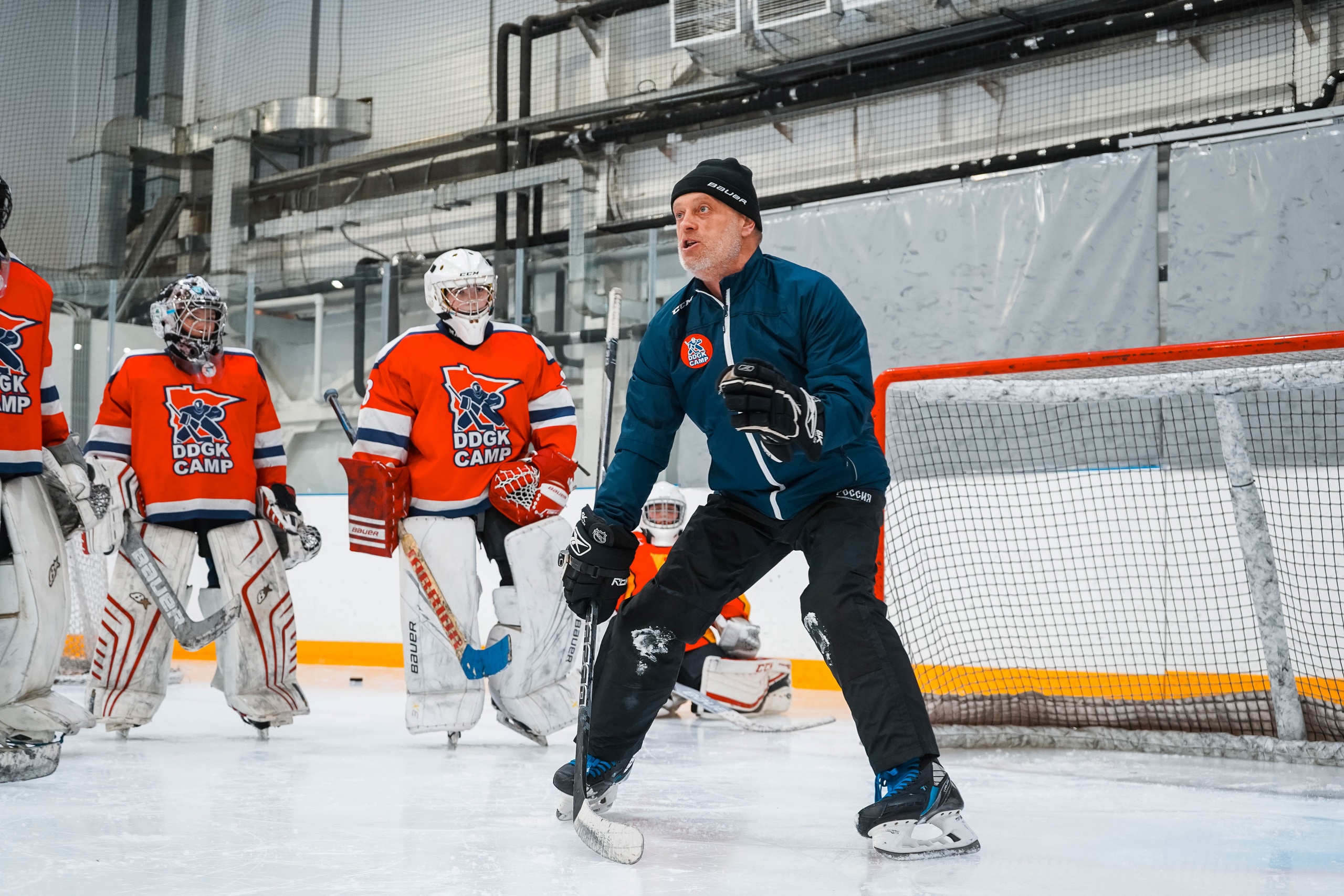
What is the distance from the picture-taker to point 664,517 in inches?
179

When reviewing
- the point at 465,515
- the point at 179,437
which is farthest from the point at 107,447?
the point at 465,515

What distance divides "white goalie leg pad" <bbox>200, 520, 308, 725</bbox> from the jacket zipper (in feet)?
6.19

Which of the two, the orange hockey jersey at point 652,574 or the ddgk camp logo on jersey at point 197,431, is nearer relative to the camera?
the ddgk camp logo on jersey at point 197,431

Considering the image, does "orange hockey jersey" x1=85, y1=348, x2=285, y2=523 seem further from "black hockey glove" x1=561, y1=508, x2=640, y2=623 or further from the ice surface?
"black hockey glove" x1=561, y1=508, x2=640, y2=623

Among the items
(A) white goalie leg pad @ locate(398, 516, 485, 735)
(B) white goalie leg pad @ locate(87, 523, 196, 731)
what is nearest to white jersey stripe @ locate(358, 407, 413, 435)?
(A) white goalie leg pad @ locate(398, 516, 485, 735)

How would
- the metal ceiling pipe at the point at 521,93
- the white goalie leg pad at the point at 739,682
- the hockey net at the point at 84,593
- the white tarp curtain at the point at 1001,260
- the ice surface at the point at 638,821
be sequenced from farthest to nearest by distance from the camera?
the metal ceiling pipe at the point at 521,93
the hockey net at the point at 84,593
the white tarp curtain at the point at 1001,260
the white goalie leg pad at the point at 739,682
the ice surface at the point at 638,821

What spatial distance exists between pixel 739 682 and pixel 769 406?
95.2 inches

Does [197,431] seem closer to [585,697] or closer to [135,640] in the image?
[135,640]

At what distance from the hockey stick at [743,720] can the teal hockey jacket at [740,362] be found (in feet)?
5.98

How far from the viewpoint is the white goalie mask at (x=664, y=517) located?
14.9 feet

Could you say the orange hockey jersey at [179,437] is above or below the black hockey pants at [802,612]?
above

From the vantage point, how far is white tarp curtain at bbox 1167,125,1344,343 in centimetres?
476

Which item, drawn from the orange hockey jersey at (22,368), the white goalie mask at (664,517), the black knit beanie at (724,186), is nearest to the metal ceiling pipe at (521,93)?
the white goalie mask at (664,517)

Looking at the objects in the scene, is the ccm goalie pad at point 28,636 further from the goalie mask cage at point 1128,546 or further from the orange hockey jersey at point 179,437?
the goalie mask cage at point 1128,546
